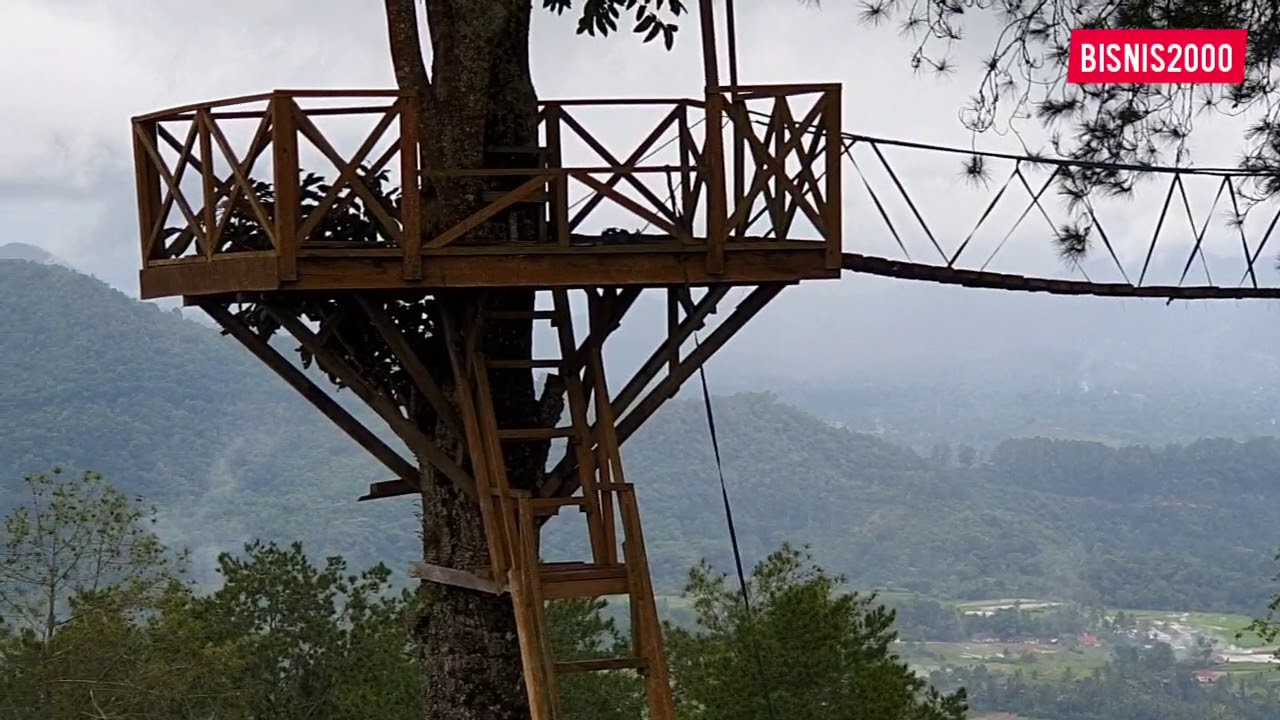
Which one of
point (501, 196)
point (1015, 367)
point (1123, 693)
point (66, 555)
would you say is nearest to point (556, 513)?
point (501, 196)

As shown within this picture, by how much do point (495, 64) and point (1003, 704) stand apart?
4364cm

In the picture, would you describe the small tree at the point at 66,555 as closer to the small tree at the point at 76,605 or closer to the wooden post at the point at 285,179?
the small tree at the point at 76,605

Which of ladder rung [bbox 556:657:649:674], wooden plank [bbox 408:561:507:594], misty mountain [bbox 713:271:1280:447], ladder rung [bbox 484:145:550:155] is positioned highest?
misty mountain [bbox 713:271:1280:447]

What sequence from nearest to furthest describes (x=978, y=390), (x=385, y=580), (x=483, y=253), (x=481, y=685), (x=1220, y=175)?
(x=483, y=253) → (x=481, y=685) → (x=1220, y=175) → (x=385, y=580) → (x=978, y=390)

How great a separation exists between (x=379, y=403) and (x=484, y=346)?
0.75 metres

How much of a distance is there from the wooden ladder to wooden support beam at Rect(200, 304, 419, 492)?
1.43ft

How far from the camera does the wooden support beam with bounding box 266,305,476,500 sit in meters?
7.21

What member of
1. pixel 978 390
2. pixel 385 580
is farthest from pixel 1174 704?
pixel 978 390

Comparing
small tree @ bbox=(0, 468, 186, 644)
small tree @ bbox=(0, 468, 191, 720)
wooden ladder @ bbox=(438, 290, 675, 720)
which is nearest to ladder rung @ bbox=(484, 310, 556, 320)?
wooden ladder @ bbox=(438, 290, 675, 720)

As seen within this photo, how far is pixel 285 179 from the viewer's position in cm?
656

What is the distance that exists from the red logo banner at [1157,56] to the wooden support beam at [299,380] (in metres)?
4.49

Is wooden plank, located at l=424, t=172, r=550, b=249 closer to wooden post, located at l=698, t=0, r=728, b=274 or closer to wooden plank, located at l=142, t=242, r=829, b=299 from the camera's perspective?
wooden plank, located at l=142, t=242, r=829, b=299

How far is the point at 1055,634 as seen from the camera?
63.6 m

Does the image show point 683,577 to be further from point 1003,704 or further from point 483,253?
point 483,253
